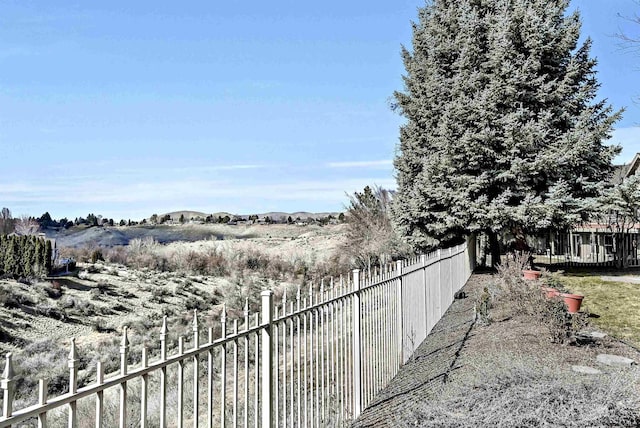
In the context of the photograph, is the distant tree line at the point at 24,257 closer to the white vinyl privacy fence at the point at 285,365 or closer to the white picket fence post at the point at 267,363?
the white vinyl privacy fence at the point at 285,365

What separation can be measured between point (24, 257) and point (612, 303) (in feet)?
89.5

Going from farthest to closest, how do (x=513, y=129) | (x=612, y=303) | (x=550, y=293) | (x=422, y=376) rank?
(x=513, y=129), (x=612, y=303), (x=550, y=293), (x=422, y=376)

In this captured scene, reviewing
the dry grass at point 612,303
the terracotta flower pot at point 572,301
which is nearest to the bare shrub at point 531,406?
the dry grass at point 612,303

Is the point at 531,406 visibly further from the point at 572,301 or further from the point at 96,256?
the point at 96,256

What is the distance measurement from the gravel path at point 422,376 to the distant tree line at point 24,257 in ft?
79.7

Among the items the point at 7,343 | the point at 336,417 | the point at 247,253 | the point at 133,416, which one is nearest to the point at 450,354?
the point at 336,417

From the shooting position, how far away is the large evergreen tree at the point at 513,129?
66.1 feet

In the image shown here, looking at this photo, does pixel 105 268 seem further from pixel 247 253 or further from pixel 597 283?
pixel 597 283

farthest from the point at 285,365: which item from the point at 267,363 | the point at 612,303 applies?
the point at 612,303

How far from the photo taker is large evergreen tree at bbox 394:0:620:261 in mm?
20141

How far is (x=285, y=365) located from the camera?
4.33 meters

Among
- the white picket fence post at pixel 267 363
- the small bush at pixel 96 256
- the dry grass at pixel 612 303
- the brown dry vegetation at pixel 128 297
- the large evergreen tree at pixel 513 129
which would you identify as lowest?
the brown dry vegetation at pixel 128 297

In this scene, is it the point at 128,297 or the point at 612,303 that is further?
the point at 128,297

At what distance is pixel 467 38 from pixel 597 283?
35.2 feet
